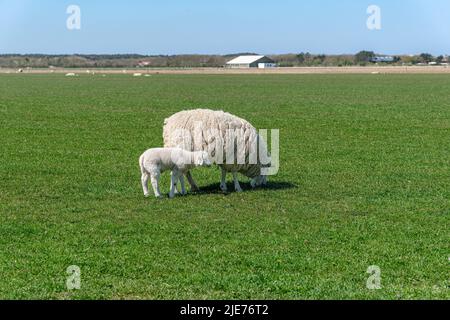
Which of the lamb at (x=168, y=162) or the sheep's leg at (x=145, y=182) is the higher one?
the lamb at (x=168, y=162)

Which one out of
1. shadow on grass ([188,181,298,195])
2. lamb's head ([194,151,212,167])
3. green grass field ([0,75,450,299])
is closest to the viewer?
green grass field ([0,75,450,299])

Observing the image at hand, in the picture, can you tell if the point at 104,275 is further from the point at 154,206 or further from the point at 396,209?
the point at 396,209

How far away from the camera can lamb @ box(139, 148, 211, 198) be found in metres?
12.4

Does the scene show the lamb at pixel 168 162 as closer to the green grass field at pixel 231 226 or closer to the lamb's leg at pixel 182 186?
the lamb's leg at pixel 182 186

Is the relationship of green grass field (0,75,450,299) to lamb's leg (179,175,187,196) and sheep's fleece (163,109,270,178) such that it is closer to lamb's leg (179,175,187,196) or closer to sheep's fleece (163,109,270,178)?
lamb's leg (179,175,187,196)

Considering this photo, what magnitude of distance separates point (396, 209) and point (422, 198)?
3.92ft

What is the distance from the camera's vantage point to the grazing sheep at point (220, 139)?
1350 cm

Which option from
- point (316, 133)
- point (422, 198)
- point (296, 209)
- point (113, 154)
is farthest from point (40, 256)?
point (316, 133)

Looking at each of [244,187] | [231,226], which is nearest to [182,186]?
[244,187]

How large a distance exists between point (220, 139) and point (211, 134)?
20 centimetres

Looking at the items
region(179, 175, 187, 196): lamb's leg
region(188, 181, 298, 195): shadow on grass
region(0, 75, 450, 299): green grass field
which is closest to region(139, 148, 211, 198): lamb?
region(179, 175, 187, 196): lamb's leg

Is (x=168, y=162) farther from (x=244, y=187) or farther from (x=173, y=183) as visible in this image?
(x=244, y=187)

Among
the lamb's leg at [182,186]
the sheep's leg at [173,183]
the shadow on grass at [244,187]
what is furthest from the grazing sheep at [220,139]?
the sheep's leg at [173,183]

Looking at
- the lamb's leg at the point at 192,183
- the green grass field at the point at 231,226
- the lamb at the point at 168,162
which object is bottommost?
the green grass field at the point at 231,226
